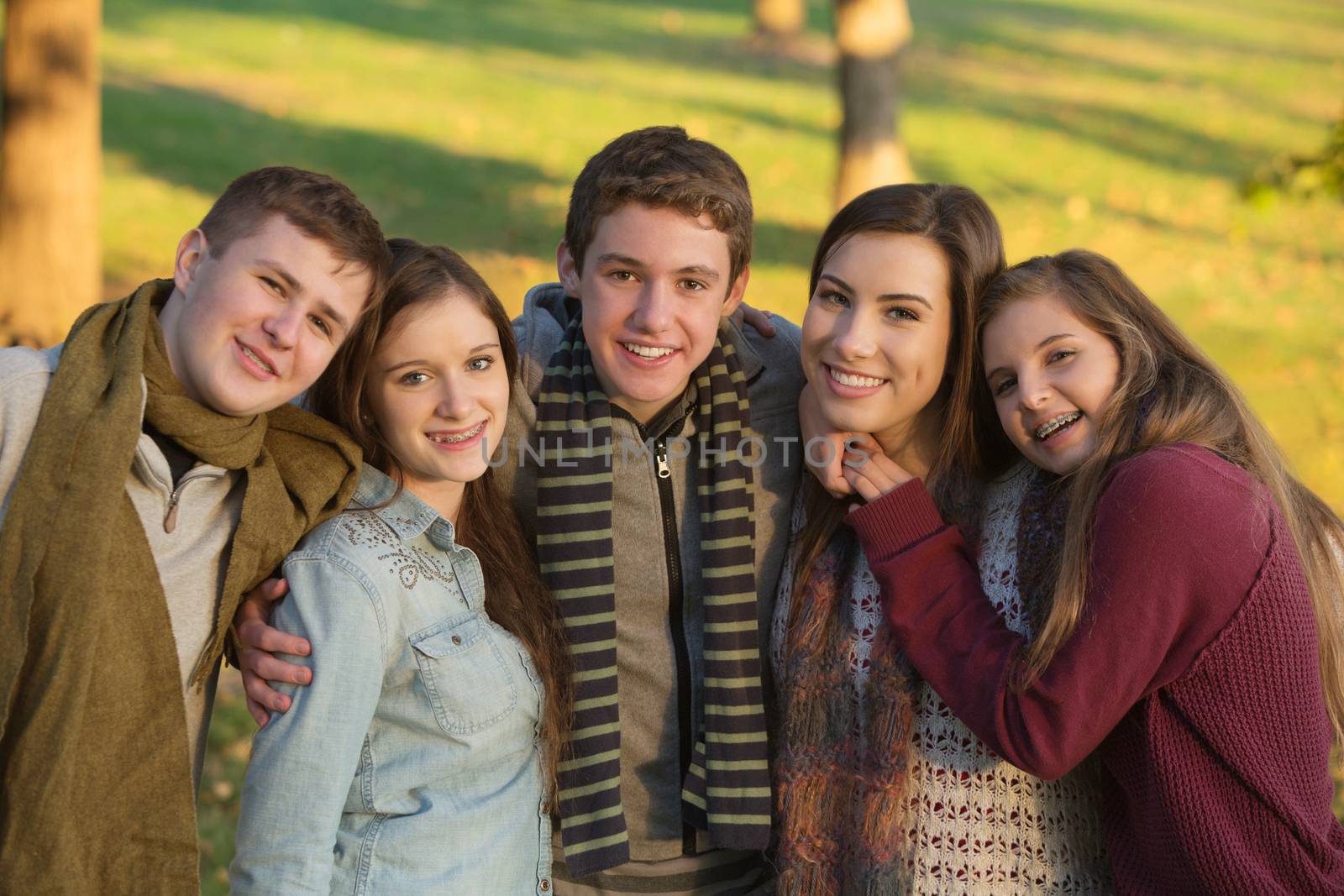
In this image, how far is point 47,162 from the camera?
6.71 m

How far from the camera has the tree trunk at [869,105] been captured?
35.9 ft

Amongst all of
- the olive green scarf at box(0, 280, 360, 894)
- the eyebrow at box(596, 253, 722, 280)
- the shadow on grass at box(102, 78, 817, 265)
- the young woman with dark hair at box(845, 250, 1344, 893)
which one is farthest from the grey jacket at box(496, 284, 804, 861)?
the shadow on grass at box(102, 78, 817, 265)

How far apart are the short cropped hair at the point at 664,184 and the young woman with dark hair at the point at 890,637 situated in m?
0.25

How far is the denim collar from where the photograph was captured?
9.80 feet

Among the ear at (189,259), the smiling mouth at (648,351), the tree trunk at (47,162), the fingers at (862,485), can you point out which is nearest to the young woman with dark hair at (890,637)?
the fingers at (862,485)

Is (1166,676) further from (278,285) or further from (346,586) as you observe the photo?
(278,285)

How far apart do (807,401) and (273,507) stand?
A: 1328 mm

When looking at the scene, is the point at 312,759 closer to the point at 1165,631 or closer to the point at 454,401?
the point at 454,401

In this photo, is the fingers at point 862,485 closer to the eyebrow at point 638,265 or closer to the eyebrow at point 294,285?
the eyebrow at point 638,265

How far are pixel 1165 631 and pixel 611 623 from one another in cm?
126


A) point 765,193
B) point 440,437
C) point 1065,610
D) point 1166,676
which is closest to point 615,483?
point 440,437

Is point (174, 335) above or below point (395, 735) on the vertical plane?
above

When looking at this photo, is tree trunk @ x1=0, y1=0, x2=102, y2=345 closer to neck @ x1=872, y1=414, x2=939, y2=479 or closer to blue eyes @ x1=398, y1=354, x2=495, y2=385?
blue eyes @ x1=398, y1=354, x2=495, y2=385

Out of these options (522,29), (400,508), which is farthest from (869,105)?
(522,29)
